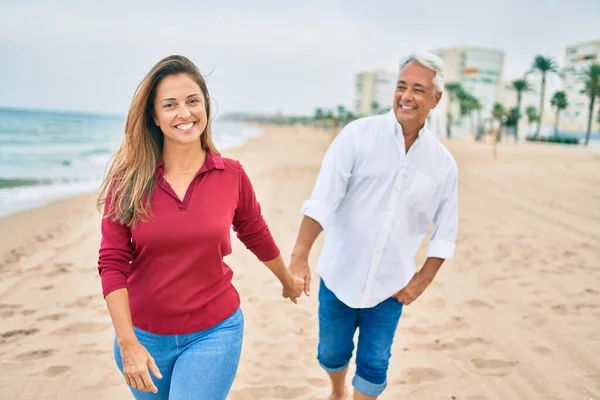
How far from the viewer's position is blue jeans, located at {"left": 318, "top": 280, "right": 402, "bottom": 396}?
2758mm

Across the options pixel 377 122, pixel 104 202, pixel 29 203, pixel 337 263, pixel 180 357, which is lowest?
pixel 29 203

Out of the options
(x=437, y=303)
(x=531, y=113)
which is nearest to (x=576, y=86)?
(x=531, y=113)

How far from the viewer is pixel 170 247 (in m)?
1.88

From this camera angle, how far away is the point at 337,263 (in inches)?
108

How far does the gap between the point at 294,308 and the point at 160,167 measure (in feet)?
10.8

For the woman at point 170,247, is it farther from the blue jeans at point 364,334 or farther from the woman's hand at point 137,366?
the blue jeans at point 364,334

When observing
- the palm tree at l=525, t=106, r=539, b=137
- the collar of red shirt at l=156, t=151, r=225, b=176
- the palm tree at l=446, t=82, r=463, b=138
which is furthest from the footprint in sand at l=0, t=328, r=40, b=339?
the palm tree at l=525, t=106, r=539, b=137

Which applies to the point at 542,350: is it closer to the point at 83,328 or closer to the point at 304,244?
the point at 304,244

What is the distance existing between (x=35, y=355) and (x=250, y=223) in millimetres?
2698

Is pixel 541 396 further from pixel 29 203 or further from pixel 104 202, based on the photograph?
pixel 29 203

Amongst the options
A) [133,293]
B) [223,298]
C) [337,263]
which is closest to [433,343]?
[337,263]

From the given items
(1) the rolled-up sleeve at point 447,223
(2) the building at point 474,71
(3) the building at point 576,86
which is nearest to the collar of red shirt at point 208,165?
(1) the rolled-up sleeve at point 447,223

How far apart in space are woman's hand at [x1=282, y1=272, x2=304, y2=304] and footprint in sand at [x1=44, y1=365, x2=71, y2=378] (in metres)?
2.17

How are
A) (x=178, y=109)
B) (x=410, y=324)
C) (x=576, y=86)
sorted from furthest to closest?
(x=576, y=86) → (x=410, y=324) → (x=178, y=109)
